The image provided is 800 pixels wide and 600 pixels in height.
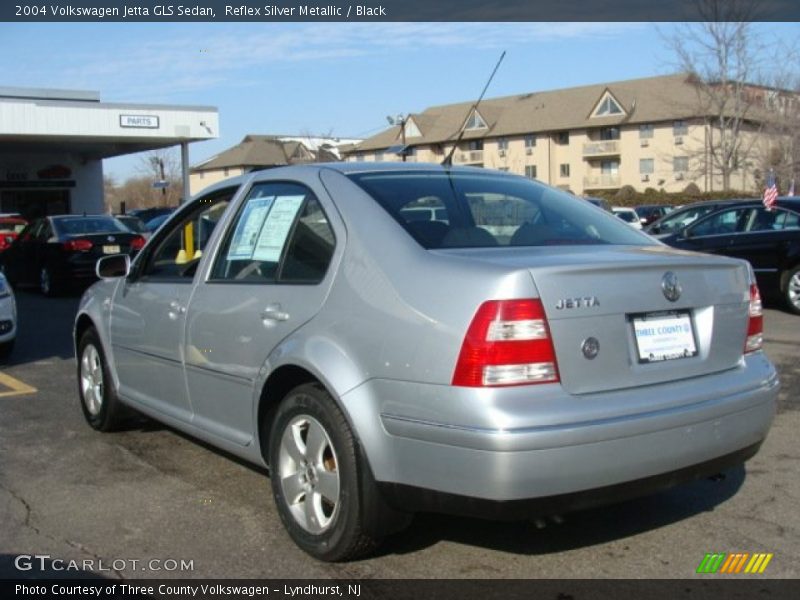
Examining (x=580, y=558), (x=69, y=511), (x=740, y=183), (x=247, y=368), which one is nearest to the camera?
(x=580, y=558)

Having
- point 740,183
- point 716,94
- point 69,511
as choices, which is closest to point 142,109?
point 69,511

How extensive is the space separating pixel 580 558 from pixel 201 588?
157cm

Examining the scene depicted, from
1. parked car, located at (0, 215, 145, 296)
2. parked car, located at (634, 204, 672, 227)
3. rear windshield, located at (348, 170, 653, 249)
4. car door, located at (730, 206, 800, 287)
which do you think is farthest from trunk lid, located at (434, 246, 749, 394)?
parked car, located at (634, 204, 672, 227)

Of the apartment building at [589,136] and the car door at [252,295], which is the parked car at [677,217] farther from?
the apartment building at [589,136]

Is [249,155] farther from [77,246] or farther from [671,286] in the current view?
[671,286]

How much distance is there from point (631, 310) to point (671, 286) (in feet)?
0.82

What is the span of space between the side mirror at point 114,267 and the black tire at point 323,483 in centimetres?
207

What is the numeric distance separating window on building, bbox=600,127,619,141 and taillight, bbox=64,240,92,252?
59.0 meters

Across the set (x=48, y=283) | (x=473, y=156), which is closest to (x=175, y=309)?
(x=48, y=283)

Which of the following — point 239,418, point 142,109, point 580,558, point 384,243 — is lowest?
point 580,558

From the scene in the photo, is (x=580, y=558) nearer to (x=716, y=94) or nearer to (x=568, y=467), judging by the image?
(x=568, y=467)

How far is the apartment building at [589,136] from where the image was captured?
211ft

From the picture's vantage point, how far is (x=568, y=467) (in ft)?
10.4

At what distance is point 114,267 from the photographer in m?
5.61
